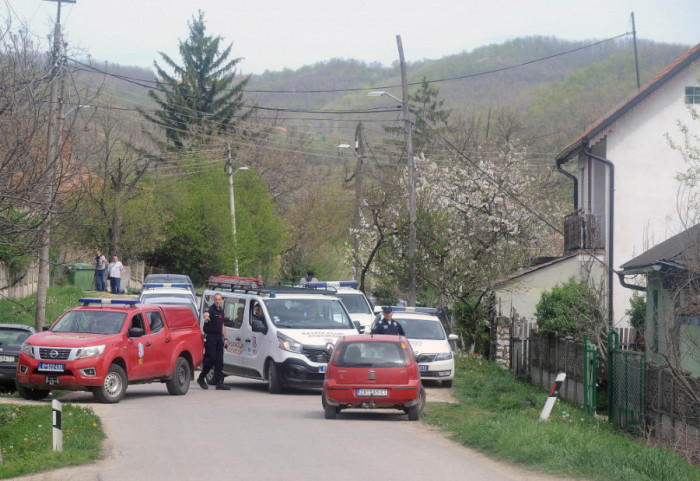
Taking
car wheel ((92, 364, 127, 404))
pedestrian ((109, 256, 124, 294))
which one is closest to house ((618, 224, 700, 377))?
car wheel ((92, 364, 127, 404))

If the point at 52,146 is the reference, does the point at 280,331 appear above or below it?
below

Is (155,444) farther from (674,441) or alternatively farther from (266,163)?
(266,163)

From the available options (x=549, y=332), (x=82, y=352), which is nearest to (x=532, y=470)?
(x=82, y=352)

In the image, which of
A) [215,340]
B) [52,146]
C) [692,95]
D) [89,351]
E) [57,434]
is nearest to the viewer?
[57,434]

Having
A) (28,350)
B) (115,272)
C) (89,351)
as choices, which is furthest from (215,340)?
(115,272)

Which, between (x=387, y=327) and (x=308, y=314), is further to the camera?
(x=308, y=314)

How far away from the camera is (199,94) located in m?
67.7

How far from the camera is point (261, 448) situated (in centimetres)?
1235

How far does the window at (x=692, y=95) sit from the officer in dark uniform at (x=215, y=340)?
1662 centimetres

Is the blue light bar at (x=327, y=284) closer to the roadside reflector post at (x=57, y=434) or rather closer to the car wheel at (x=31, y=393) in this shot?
the car wheel at (x=31, y=393)

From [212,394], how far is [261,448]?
7979mm

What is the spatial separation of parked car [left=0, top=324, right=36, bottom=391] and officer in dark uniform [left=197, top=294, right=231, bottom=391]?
371 centimetres

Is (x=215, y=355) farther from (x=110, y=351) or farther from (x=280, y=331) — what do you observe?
(x=110, y=351)

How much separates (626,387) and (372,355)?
14.3 feet
